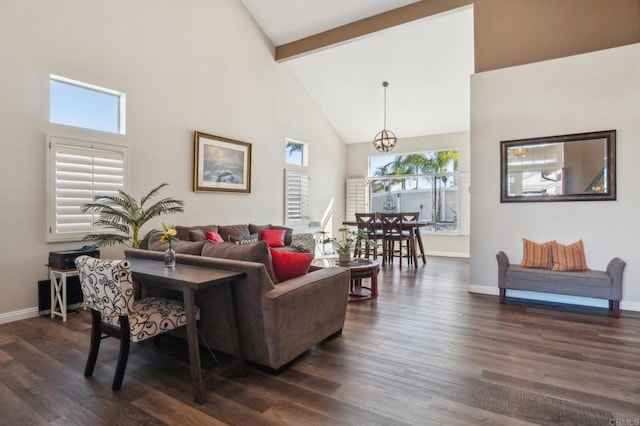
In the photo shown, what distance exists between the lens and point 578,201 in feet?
13.7

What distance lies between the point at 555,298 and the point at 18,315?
615 centimetres

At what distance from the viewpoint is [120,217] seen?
4.16 metres

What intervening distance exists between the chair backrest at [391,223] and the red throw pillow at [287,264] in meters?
4.30

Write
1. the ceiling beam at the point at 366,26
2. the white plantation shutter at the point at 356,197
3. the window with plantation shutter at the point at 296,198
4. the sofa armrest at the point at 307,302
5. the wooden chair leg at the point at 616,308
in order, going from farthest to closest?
the white plantation shutter at the point at 356,197 < the window with plantation shutter at the point at 296,198 < the ceiling beam at the point at 366,26 < the wooden chair leg at the point at 616,308 < the sofa armrest at the point at 307,302

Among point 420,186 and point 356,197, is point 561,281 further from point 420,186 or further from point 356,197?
point 356,197

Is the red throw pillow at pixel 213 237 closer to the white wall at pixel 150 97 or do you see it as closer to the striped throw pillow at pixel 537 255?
the white wall at pixel 150 97

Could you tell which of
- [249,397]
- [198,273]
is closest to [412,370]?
[249,397]

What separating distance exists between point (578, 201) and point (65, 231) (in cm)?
609

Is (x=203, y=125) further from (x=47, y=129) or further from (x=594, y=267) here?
(x=594, y=267)

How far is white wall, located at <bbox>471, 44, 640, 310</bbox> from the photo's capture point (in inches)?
155

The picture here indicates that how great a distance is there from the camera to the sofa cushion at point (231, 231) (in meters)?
5.51

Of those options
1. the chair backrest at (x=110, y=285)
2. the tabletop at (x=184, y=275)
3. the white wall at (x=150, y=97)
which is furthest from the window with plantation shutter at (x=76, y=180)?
the chair backrest at (x=110, y=285)

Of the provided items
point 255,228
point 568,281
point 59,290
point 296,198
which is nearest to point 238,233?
point 255,228

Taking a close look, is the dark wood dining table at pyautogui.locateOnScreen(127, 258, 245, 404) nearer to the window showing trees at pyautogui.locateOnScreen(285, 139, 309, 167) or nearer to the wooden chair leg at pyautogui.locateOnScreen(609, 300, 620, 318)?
the wooden chair leg at pyautogui.locateOnScreen(609, 300, 620, 318)
